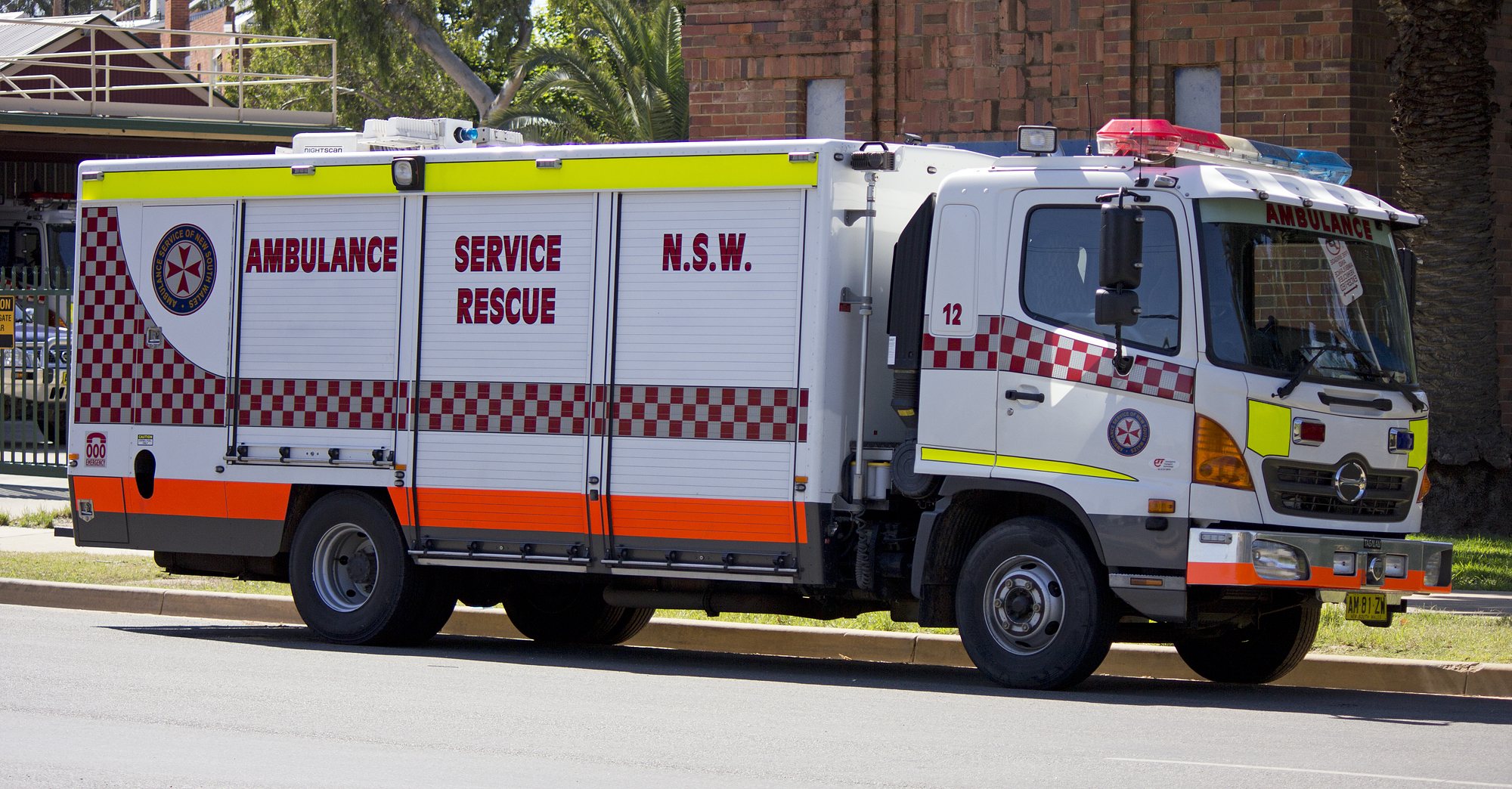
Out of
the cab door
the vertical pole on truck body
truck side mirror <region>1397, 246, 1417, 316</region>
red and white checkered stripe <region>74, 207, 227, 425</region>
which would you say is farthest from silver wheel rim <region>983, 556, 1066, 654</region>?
red and white checkered stripe <region>74, 207, 227, 425</region>

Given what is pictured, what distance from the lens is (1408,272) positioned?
957 centimetres

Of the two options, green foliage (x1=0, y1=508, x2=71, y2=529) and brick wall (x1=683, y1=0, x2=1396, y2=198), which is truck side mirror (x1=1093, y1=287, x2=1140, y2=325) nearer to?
brick wall (x1=683, y1=0, x2=1396, y2=198)

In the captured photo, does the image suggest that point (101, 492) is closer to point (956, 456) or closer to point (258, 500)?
point (258, 500)

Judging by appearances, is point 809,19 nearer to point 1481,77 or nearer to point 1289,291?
point 1481,77

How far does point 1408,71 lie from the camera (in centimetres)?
1596

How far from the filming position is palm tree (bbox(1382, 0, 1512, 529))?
1584cm

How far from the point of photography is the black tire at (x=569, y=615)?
11.7 meters

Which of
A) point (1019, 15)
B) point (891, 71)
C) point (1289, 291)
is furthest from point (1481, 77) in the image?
point (1289, 291)

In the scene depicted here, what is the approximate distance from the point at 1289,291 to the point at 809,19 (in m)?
11.3

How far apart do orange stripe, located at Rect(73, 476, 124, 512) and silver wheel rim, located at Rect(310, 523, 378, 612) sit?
1455 millimetres

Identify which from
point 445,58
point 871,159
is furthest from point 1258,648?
point 445,58

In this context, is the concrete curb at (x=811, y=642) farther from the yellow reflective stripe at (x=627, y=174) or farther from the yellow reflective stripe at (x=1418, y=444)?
the yellow reflective stripe at (x=627, y=174)

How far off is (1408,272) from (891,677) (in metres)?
3.54

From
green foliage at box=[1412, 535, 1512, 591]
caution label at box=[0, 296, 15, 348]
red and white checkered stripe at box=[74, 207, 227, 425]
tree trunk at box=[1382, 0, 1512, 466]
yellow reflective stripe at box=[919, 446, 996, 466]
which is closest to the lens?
yellow reflective stripe at box=[919, 446, 996, 466]
